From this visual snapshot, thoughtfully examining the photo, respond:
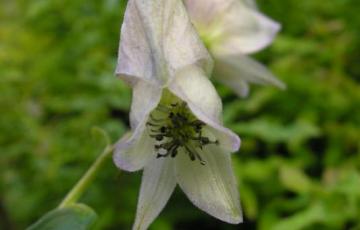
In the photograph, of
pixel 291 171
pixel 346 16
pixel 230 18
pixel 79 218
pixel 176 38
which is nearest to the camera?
pixel 176 38

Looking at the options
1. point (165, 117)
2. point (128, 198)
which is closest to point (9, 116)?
point (128, 198)

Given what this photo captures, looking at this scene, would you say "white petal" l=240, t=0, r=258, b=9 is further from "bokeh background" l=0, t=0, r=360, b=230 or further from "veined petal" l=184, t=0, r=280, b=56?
"bokeh background" l=0, t=0, r=360, b=230

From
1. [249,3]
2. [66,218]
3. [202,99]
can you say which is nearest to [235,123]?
[249,3]

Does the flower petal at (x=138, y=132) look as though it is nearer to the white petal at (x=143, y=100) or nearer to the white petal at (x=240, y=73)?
the white petal at (x=143, y=100)

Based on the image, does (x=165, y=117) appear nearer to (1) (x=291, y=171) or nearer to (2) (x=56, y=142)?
(1) (x=291, y=171)

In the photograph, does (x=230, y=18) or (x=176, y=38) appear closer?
(x=176, y=38)

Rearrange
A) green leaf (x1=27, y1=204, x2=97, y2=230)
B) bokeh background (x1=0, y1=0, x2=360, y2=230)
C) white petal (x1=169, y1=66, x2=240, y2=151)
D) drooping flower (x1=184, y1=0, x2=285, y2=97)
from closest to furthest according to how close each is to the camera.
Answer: white petal (x1=169, y1=66, x2=240, y2=151)
green leaf (x1=27, y1=204, x2=97, y2=230)
drooping flower (x1=184, y1=0, x2=285, y2=97)
bokeh background (x1=0, y1=0, x2=360, y2=230)

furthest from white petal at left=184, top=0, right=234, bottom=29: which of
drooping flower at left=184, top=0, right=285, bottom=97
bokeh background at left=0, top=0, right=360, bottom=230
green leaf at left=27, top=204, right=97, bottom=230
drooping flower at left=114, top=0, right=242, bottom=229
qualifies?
bokeh background at left=0, top=0, right=360, bottom=230

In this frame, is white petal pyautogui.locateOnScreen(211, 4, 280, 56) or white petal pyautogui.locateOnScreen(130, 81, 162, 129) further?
white petal pyautogui.locateOnScreen(211, 4, 280, 56)
